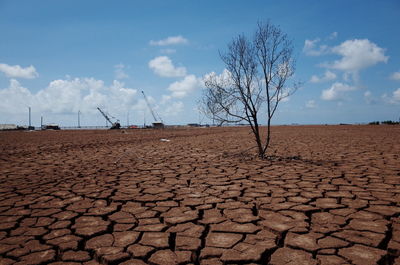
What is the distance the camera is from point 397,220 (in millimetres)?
2617

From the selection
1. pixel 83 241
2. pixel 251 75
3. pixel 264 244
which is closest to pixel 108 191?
pixel 83 241

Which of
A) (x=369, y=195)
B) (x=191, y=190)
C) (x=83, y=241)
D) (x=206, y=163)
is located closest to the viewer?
(x=83, y=241)

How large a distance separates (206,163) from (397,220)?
13.2ft

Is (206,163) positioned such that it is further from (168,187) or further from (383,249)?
(383,249)

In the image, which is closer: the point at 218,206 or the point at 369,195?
the point at 218,206

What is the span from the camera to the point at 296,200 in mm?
3316

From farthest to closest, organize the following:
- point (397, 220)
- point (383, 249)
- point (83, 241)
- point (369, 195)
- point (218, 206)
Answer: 1. point (369, 195)
2. point (218, 206)
3. point (397, 220)
4. point (83, 241)
5. point (383, 249)

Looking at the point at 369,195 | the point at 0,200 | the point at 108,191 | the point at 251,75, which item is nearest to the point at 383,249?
the point at 369,195

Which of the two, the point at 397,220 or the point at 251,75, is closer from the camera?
the point at 397,220

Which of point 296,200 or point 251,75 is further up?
point 251,75

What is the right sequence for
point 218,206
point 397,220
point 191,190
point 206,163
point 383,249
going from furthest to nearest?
1. point 206,163
2. point 191,190
3. point 218,206
4. point 397,220
5. point 383,249

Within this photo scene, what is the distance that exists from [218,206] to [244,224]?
59cm

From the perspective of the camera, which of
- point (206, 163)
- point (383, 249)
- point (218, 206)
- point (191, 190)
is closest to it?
point (383, 249)

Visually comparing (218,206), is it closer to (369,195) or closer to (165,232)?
(165,232)
